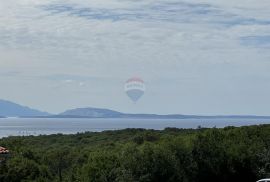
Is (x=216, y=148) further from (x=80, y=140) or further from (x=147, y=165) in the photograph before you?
(x=80, y=140)

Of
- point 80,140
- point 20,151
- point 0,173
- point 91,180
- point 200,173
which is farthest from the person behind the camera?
point 80,140

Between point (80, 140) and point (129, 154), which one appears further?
point (80, 140)

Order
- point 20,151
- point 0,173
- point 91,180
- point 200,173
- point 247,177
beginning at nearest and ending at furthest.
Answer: point 91,180 < point 0,173 < point 200,173 < point 247,177 < point 20,151

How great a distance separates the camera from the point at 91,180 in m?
26.5

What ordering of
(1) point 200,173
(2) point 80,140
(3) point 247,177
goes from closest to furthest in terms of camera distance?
(1) point 200,173 < (3) point 247,177 < (2) point 80,140

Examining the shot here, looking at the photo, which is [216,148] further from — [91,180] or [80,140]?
[80,140]

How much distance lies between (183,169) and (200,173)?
2329 mm

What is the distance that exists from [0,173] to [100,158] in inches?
230

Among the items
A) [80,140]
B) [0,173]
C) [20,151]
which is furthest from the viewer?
[80,140]

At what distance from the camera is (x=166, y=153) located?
28.2 metres

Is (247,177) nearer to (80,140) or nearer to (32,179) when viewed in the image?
(32,179)

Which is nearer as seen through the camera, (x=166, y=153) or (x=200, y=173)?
(x=166, y=153)

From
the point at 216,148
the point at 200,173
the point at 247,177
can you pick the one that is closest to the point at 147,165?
the point at 200,173

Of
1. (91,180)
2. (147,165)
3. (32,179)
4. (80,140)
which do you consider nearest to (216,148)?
(147,165)
